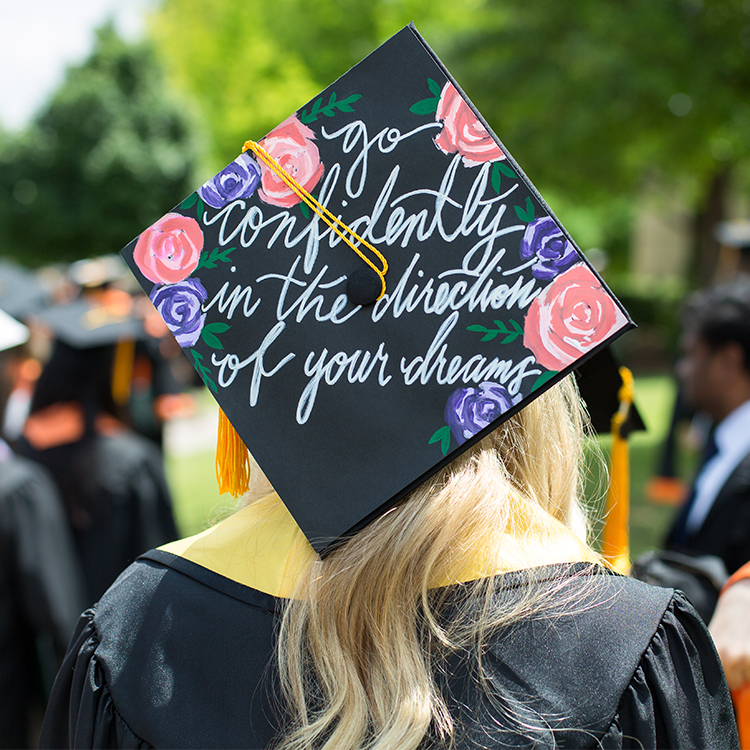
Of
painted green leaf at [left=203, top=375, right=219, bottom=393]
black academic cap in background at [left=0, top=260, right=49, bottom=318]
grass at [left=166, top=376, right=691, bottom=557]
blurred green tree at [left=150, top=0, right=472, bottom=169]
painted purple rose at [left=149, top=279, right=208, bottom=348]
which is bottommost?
grass at [left=166, top=376, right=691, bottom=557]

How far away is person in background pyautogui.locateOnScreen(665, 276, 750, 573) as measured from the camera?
2.50 meters

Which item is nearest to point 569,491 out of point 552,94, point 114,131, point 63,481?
point 63,481

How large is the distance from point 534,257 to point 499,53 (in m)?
12.4

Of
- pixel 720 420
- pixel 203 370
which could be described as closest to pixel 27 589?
pixel 203 370

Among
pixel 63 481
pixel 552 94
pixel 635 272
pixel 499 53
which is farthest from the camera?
pixel 635 272

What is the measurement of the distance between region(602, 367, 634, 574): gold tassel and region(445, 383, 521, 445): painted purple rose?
2.45 ft

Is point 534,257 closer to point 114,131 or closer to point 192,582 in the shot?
point 192,582

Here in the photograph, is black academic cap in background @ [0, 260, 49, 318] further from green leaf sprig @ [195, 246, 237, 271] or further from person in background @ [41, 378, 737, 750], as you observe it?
person in background @ [41, 378, 737, 750]

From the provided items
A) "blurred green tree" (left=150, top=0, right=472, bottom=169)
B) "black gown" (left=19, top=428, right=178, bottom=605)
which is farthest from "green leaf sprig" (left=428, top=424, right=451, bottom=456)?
"blurred green tree" (left=150, top=0, right=472, bottom=169)

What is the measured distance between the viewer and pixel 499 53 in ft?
40.0

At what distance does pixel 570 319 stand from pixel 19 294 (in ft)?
16.0

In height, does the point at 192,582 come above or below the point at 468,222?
below

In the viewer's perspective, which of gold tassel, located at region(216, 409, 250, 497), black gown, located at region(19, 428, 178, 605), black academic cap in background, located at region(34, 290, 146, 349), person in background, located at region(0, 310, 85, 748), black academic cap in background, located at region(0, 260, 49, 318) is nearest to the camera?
gold tassel, located at region(216, 409, 250, 497)

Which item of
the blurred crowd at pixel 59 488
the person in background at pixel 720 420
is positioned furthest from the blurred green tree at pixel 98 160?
the person in background at pixel 720 420
